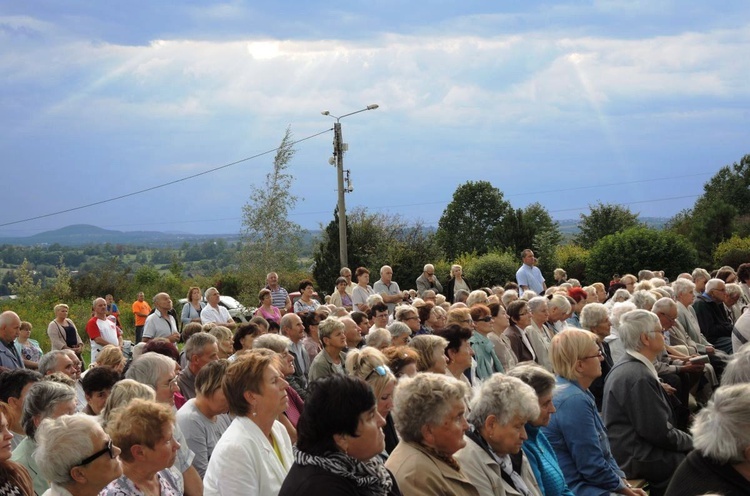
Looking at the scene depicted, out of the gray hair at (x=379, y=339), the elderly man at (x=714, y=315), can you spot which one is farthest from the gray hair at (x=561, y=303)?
the gray hair at (x=379, y=339)

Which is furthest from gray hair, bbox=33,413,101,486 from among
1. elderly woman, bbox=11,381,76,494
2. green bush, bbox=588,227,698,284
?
green bush, bbox=588,227,698,284

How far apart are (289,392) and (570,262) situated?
28.1 meters

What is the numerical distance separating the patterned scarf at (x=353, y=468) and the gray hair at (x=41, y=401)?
1.97 metres

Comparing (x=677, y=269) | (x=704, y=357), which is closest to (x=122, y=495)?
(x=704, y=357)

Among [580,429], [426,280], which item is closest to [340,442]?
[580,429]

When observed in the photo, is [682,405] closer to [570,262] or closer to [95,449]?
[95,449]

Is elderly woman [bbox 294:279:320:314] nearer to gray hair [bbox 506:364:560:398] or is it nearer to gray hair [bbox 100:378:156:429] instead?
gray hair [bbox 506:364:560:398]

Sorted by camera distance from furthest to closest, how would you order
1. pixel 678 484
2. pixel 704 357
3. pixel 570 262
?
pixel 570 262 → pixel 704 357 → pixel 678 484

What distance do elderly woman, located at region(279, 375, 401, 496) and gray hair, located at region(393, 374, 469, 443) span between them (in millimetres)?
555

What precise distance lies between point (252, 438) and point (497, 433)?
4.44ft

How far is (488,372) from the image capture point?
850 cm

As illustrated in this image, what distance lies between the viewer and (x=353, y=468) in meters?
3.62

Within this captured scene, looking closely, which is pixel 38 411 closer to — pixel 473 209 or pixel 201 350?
pixel 201 350

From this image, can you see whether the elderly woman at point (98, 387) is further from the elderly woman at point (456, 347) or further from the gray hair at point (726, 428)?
the gray hair at point (726, 428)
